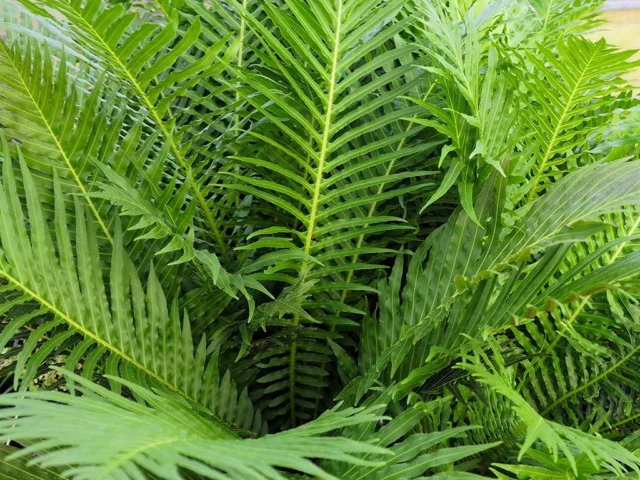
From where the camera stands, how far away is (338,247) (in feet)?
1.87

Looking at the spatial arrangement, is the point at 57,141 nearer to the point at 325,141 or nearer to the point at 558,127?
the point at 325,141

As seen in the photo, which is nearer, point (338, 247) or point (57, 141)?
point (57, 141)

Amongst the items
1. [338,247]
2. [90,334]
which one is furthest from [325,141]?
[90,334]

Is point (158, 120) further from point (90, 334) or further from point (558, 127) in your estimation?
point (558, 127)

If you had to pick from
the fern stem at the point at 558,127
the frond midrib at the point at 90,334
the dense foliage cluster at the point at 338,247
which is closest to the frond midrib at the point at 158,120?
the dense foliage cluster at the point at 338,247

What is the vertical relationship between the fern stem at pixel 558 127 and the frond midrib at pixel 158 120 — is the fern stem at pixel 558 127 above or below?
above

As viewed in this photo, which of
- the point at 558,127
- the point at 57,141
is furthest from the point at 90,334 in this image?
the point at 558,127

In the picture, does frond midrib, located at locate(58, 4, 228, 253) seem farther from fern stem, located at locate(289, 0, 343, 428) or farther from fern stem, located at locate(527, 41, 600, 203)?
fern stem, located at locate(527, 41, 600, 203)

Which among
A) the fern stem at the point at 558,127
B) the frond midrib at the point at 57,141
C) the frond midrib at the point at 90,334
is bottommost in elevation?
the frond midrib at the point at 90,334

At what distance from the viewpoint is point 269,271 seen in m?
0.48

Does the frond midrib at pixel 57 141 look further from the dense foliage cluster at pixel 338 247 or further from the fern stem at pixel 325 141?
the fern stem at pixel 325 141

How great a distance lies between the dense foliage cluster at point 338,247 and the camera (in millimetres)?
394

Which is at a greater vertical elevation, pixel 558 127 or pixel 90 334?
pixel 558 127

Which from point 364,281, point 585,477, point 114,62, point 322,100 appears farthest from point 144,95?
point 585,477
